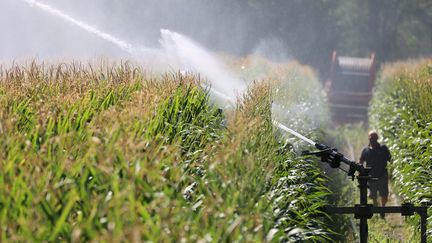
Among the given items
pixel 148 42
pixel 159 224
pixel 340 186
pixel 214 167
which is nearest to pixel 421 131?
pixel 340 186

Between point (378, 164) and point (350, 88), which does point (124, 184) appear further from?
point (350, 88)

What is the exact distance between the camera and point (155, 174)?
492 centimetres

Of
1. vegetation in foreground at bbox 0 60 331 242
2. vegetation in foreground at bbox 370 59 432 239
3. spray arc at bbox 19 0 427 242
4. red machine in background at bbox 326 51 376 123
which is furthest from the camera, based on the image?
red machine in background at bbox 326 51 376 123

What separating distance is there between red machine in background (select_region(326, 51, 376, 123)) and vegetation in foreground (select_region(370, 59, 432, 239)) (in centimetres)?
905

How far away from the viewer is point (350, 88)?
3553cm

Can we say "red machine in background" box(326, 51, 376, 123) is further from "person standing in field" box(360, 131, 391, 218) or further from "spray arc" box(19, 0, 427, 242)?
"person standing in field" box(360, 131, 391, 218)

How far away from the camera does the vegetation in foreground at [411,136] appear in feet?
39.8

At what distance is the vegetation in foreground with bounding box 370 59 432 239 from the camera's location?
39.8ft

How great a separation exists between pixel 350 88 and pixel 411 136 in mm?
20824

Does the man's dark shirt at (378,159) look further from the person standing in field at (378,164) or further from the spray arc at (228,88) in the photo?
the spray arc at (228,88)

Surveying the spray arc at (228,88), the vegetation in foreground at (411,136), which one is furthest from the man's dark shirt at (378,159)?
the spray arc at (228,88)

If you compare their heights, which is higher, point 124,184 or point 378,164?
point 378,164

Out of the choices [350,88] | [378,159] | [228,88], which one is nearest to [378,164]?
[378,159]

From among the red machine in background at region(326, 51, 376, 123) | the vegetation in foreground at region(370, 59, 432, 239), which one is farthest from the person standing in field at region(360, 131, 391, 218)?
the red machine in background at region(326, 51, 376, 123)
